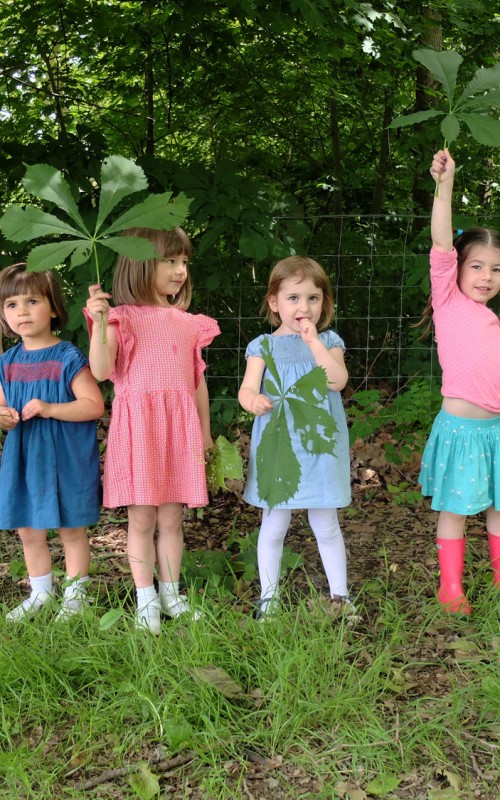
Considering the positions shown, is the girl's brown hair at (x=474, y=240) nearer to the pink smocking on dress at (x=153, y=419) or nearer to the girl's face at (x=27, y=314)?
the pink smocking on dress at (x=153, y=419)

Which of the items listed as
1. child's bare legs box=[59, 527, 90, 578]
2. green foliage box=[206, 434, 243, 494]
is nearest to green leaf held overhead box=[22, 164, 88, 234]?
green foliage box=[206, 434, 243, 494]

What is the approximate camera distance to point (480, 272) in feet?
8.89

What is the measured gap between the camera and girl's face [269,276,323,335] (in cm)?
264

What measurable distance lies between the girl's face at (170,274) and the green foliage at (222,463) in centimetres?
54

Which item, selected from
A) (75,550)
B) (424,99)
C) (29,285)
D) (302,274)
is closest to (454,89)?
(302,274)

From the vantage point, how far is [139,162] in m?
4.11

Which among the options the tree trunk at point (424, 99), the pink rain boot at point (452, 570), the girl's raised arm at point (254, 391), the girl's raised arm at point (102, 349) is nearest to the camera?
the girl's raised arm at point (102, 349)

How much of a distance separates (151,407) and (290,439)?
51 cm

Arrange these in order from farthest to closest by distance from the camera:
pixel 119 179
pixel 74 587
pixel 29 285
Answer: pixel 74 587 < pixel 29 285 < pixel 119 179

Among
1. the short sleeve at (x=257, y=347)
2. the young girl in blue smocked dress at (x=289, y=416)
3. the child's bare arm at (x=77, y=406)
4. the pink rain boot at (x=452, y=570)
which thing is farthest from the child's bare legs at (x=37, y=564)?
the pink rain boot at (x=452, y=570)

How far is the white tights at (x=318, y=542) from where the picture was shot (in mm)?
2740

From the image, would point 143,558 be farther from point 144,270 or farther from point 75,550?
point 144,270

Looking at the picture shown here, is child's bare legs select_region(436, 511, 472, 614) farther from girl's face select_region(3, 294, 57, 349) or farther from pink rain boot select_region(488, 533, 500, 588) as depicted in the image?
girl's face select_region(3, 294, 57, 349)

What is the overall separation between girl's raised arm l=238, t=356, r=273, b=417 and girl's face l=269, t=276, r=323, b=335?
0.18m
